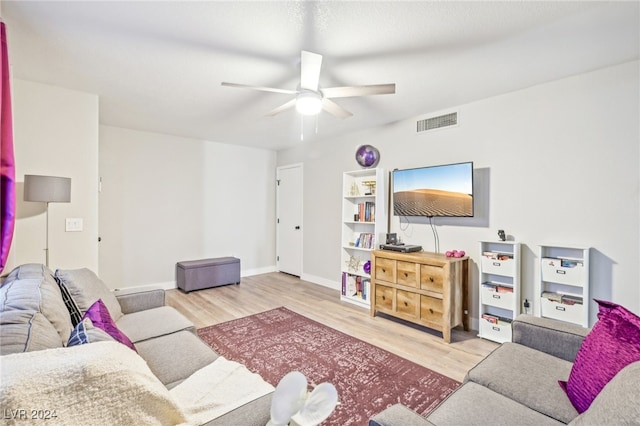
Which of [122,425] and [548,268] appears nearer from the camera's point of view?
[122,425]

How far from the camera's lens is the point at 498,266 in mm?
2836

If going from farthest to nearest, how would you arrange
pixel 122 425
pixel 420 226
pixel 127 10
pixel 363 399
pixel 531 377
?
pixel 420 226 < pixel 363 399 < pixel 127 10 < pixel 531 377 < pixel 122 425

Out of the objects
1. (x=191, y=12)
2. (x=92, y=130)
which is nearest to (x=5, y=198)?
(x=92, y=130)

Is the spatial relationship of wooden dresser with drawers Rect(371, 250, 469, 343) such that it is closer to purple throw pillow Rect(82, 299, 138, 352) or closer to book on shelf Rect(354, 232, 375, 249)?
book on shelf Rect(354, 232, 375, 249)

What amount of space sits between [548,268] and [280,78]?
290 centimetres

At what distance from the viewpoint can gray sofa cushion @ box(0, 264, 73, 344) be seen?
1221 mm

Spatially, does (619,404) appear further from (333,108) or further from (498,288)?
(333,108)

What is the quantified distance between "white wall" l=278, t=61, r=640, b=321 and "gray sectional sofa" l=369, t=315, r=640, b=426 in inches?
46.4

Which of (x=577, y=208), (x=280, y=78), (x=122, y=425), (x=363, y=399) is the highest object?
(x=280, y=78)

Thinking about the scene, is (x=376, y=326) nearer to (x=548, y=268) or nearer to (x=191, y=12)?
(x=548, y=268)

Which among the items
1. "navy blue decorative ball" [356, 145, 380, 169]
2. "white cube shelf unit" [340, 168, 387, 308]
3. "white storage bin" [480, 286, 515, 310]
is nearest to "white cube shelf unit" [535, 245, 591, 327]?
"white storage bin" [480, 286, 515, 310]

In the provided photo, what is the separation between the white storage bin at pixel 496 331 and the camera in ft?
9.23

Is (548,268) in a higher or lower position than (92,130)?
lower

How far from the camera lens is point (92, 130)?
3.01 metres
